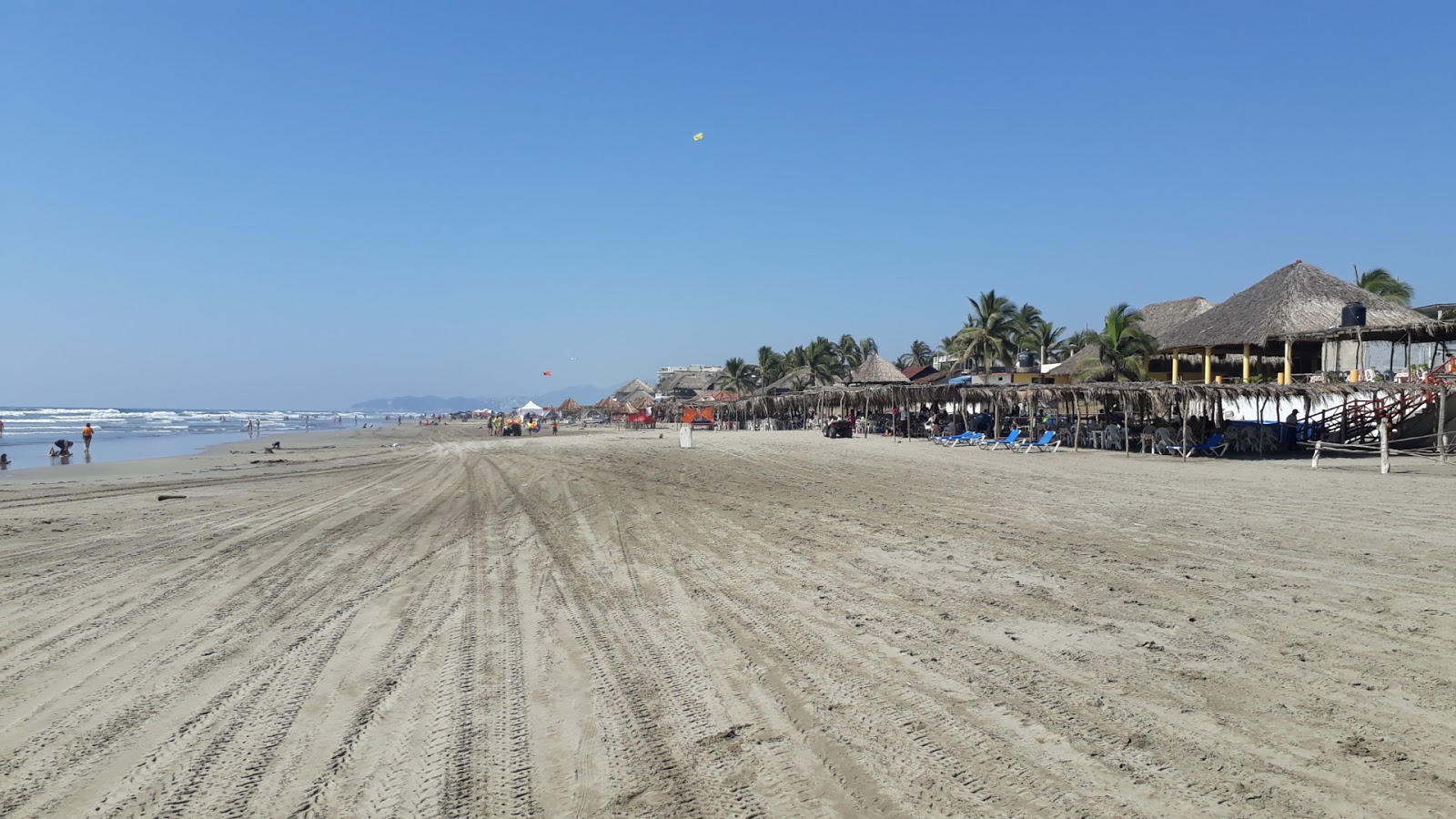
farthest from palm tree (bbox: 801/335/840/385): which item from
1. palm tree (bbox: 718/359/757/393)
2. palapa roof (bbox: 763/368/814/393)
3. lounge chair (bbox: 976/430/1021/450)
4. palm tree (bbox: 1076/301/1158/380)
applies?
lounge chair (bbox: 976/430/1021/450)

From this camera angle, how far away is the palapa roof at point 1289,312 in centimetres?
2009

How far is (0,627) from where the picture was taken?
4.95 meters

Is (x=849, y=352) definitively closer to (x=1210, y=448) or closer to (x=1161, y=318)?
(x=1161, y=318)

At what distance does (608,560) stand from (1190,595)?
442 centimetres

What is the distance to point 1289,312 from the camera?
826 inches

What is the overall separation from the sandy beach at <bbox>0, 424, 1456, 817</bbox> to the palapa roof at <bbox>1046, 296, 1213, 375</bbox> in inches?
1105

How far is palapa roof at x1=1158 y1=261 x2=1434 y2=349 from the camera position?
65.9 feet

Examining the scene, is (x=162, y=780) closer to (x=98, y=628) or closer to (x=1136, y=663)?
(x=98, y=628)

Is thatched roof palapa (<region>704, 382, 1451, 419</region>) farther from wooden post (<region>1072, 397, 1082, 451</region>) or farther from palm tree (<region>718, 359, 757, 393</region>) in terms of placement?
palm tree (<region>718, 359, 757, 393</region>)

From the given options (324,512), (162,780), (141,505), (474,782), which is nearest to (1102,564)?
(474,782)

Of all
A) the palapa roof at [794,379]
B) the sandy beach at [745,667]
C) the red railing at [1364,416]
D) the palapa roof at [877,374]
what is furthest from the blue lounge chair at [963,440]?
the palapa roof at [794,379]

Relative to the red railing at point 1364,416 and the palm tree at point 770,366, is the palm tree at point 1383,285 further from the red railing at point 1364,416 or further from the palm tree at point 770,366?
the palm tree at point 770,366

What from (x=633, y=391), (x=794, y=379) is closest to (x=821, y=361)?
(x=794, y=379)

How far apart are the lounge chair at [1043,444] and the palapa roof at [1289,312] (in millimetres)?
5792
